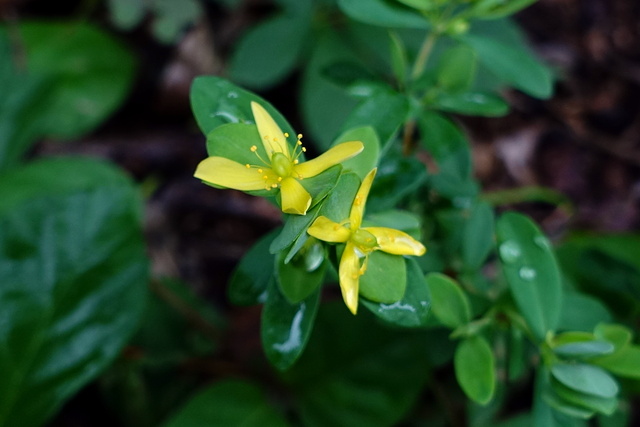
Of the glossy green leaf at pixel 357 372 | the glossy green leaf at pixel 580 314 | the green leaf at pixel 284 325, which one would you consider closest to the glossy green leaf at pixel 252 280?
the green leaf at pixel 284 325

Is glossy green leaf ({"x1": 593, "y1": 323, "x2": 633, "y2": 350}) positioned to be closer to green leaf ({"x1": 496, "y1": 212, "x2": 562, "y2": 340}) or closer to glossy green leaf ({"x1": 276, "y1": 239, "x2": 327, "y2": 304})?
green leaf ({"x1": 496, "y1": 212, "x2": 562, "y2": 340})

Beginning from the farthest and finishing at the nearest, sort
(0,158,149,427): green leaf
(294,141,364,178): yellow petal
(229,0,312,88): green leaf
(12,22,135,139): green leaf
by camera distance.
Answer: (12,22,135,139): green leaf < (229,0,312,88): green leaf < (0,158,149,427): green leaf < (294,141,364,178): yellow petal

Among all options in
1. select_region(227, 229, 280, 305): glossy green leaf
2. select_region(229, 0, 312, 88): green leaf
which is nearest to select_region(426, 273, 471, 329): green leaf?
select_region(227, 229, 280, 305): glossy green leaf

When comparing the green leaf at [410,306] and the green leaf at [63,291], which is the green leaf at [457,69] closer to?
the green leaf at [410,306]

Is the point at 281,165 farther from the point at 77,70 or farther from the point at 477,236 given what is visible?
the point at 77,70

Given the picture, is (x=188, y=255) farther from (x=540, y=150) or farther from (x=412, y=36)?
(x=540, y=150)

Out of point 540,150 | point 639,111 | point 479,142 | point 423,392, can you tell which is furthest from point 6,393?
point 639,111
